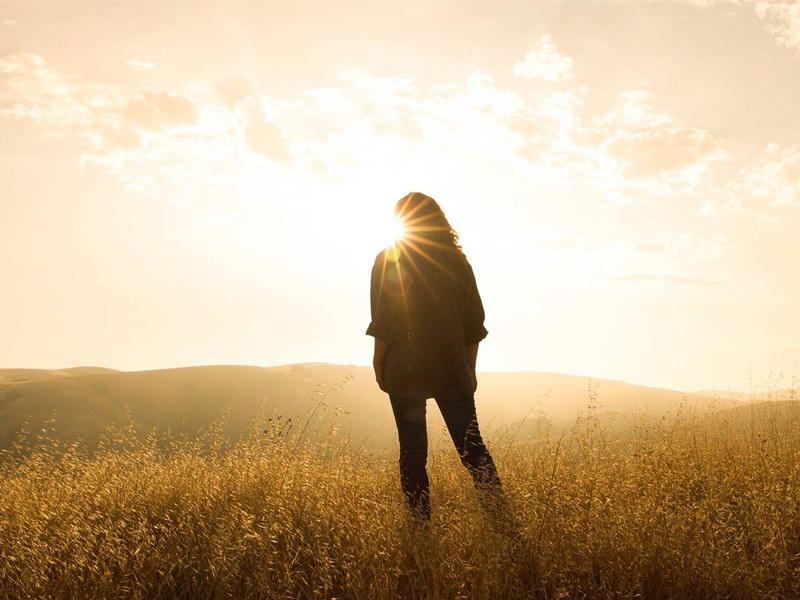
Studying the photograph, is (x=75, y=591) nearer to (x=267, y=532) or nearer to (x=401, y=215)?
(x=267, y=532)

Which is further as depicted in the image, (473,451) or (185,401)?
(185,401)

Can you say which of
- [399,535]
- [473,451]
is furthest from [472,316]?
[399,535]

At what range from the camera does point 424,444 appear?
3770 mm

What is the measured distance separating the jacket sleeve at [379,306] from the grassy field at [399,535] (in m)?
1.11

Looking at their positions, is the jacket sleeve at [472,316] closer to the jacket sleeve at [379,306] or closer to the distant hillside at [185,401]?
the jacket sleeve at [379,306]

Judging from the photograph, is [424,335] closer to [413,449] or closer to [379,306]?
[379,306]

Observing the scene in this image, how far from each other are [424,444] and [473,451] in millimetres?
367

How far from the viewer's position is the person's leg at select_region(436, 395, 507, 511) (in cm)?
331

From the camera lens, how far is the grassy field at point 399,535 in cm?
268

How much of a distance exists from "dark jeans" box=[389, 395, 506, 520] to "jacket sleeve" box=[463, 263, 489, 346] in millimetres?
500

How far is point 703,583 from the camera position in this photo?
2.65 metres

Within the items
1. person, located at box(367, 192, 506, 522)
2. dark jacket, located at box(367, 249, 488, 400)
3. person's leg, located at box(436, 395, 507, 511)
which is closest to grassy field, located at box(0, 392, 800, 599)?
person's leg, located at box(436, 395, 507, 511)

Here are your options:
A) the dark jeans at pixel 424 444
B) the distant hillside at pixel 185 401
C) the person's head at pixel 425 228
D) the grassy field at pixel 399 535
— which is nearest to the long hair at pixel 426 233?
the person's head at pixel 425 228

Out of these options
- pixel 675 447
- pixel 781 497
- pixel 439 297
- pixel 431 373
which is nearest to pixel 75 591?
pixel 431 373
